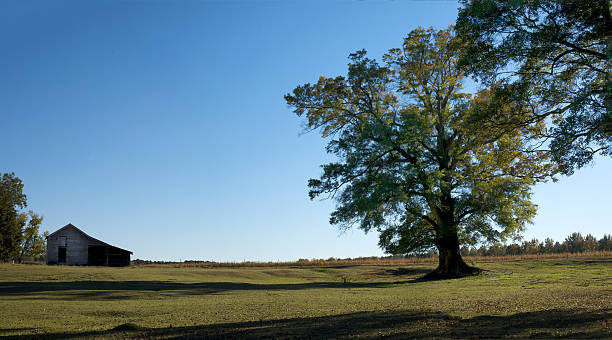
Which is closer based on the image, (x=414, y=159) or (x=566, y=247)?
(x=414, y=159)

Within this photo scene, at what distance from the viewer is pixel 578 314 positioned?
36.8ft

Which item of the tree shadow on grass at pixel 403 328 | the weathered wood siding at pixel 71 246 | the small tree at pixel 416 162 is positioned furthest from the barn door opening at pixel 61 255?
the tree shadow on grass at pixel 403 328

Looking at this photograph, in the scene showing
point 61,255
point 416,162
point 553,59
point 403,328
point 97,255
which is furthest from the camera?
point 97,255

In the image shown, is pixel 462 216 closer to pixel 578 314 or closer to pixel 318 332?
pixel 578 314

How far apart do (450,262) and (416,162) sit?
28.0ft

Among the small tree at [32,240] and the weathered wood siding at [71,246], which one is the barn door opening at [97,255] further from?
the small tree at [32,240]

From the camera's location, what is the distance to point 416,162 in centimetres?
3478

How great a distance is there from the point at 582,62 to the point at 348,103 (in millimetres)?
20792

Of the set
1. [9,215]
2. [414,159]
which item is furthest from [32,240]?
[414,159]

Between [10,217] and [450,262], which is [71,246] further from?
[450,262]

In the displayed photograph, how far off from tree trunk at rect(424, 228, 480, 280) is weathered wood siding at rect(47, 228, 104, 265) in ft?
153

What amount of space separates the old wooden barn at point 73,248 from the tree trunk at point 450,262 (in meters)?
45.6

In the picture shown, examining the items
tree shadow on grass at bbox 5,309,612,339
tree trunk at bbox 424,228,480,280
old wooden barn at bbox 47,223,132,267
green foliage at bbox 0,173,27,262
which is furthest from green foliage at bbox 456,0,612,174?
green foliage at bbox 0,173,27,262

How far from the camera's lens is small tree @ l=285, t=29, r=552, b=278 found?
3353cm
